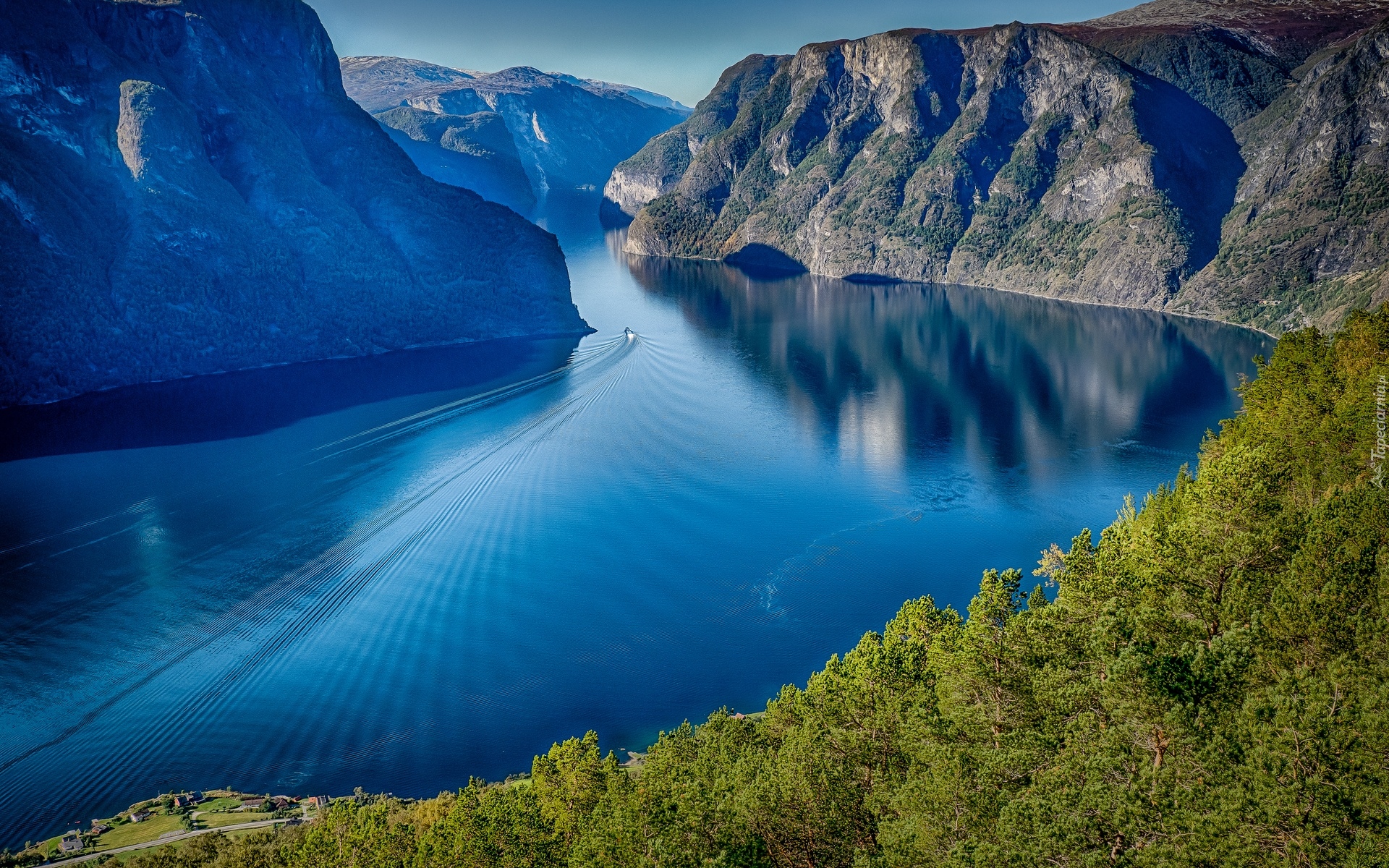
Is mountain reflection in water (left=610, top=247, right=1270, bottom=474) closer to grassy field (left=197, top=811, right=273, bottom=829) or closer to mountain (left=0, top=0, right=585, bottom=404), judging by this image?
mountain (left=0, top=0, right=585, bottom=404)

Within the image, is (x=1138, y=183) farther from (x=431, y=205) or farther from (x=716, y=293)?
(x=431, y=205)

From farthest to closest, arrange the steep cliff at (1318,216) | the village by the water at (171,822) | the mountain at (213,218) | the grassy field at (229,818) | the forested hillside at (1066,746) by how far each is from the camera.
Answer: the steep cliff at (1318,216), the mountain at (213,218), the grassy field at (229,818), the village by the water at (171,822), the forested hillside at (1066,746)

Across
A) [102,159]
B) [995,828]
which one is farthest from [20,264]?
[995,828]

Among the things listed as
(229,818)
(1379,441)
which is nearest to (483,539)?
(229,818)

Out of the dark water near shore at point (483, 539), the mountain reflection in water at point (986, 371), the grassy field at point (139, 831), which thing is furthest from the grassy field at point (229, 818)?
the mountain reflection in water at point (986, 371)

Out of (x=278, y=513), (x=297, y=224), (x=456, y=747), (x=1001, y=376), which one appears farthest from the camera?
(x=297, y=224)

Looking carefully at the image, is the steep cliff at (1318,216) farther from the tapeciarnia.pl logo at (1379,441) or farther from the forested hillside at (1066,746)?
the forested hillside at (1066,746)
